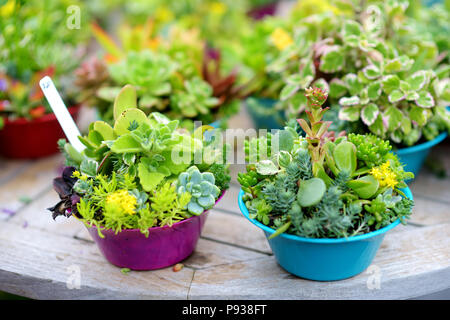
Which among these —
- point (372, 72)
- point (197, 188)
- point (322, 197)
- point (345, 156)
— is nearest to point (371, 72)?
point (372, 72)

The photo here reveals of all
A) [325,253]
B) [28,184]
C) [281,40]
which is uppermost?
[281,40]

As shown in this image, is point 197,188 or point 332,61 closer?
point 197,188

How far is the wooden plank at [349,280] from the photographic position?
38.7 inches

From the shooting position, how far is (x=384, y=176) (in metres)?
0.92

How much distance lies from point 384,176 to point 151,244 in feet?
1.76

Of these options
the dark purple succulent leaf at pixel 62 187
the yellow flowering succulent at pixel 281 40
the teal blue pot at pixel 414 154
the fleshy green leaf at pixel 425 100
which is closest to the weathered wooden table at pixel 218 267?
the teal blue pot at pixel 414 154

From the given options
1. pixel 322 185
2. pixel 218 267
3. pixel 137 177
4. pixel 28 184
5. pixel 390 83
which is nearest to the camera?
pixel 322 185

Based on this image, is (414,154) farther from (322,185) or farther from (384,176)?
(322,185)

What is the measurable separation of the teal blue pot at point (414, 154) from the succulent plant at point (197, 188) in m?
0.57

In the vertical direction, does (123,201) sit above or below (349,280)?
above

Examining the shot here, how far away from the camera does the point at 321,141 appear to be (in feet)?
3.17

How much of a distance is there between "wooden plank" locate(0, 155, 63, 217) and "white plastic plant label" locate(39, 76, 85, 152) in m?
0.40
